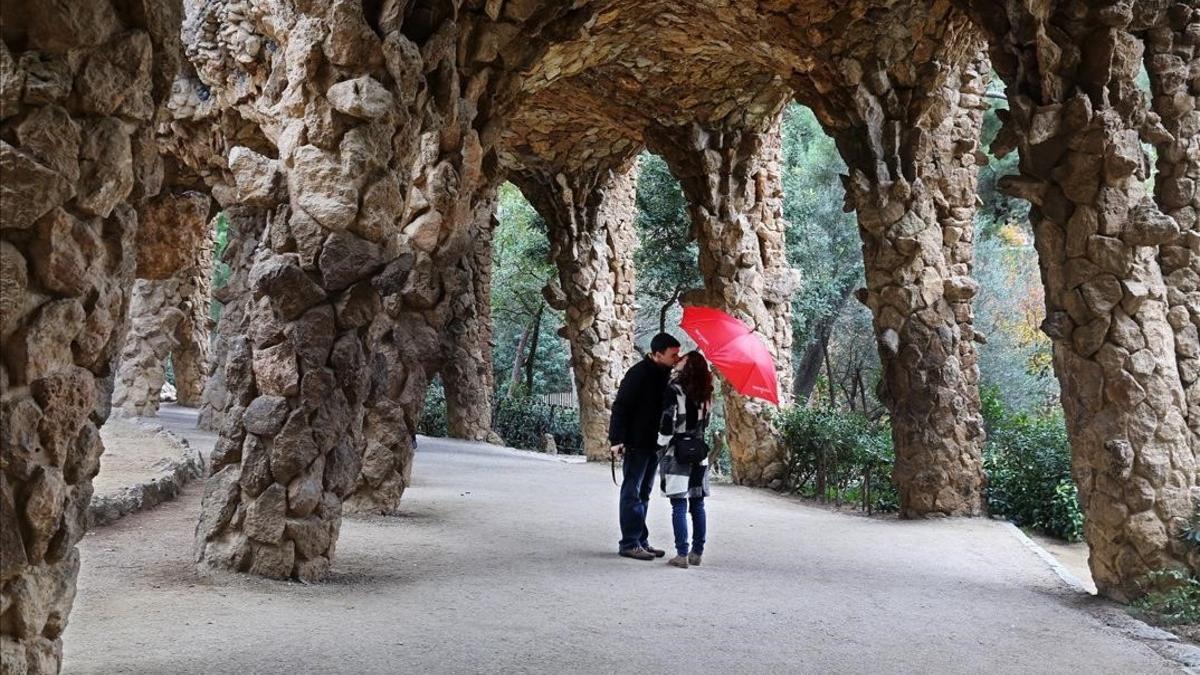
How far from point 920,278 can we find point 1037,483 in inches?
99.3

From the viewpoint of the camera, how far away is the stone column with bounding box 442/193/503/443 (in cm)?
1667

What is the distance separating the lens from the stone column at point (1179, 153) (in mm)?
5680

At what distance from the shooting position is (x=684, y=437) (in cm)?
601

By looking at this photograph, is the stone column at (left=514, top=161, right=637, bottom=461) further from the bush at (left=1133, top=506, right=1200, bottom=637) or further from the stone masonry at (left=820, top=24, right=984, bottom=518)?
the bush at (left=1133, top=506, right=1200, bottom=637)

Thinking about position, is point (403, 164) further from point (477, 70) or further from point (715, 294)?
point (715, 294)

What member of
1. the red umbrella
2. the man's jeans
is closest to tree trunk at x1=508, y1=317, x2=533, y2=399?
the red umbrella

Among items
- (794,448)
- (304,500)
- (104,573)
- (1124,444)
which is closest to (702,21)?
(794,448)

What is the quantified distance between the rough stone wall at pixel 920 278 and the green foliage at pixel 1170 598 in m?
3.73

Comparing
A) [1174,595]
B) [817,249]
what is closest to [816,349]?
[817,249]

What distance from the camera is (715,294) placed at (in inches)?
496

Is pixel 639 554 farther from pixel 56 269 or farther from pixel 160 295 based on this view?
pixel 160 295

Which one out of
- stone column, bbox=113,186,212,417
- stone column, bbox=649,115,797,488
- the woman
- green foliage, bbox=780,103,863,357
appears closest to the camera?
the woman

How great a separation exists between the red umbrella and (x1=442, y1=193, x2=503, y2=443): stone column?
9.63m

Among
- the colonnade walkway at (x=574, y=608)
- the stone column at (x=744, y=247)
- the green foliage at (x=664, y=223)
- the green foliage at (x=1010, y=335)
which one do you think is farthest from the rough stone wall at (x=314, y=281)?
the green foliage at (x=664, y=223)
